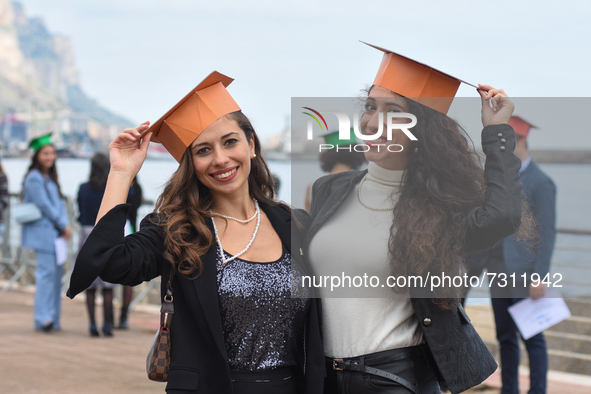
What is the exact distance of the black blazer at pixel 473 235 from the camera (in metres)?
2.15

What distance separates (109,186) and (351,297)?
37.3 inches

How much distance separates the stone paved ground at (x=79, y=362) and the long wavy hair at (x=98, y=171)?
62.7 inches

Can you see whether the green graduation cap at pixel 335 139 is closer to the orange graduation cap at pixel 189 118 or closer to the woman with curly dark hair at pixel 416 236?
the woman with curly dark hair at pixel 416 236

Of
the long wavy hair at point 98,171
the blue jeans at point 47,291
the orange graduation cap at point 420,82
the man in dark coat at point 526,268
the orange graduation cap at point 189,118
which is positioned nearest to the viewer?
the orange graduation cap at point 420,82

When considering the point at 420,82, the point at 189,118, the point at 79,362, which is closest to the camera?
the point at 420,82

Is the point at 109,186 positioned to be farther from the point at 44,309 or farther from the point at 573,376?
the point at 44,309

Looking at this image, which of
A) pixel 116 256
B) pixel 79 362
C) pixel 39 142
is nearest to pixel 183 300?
pixel 116 256

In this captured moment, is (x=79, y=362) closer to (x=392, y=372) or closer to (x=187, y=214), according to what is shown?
(x=187, y=214)

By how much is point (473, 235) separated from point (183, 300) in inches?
40.5

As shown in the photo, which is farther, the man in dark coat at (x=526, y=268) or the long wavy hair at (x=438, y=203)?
the man in dark coat at (x=526, y=268)

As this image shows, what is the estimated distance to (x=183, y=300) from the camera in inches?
94.4

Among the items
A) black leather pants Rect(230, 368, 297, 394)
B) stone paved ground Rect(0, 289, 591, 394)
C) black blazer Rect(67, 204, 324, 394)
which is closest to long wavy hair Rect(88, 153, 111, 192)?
stone paved ground Rect(0, 289, 591, 394)

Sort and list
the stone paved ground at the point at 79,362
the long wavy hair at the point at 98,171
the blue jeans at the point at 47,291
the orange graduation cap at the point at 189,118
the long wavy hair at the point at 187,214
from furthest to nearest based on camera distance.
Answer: the blue jeans at the point at 47,291, the long wavy hair at the point at 98,171, the stone paved ground at the point at 79,362, the orange graduation cap at the point at 189,118, the long wavy hair at the point at 187,214

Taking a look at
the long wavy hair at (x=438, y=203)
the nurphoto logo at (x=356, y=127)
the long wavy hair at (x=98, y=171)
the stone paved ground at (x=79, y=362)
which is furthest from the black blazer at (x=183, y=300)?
the long wavy hair at (x=98, y=171)
